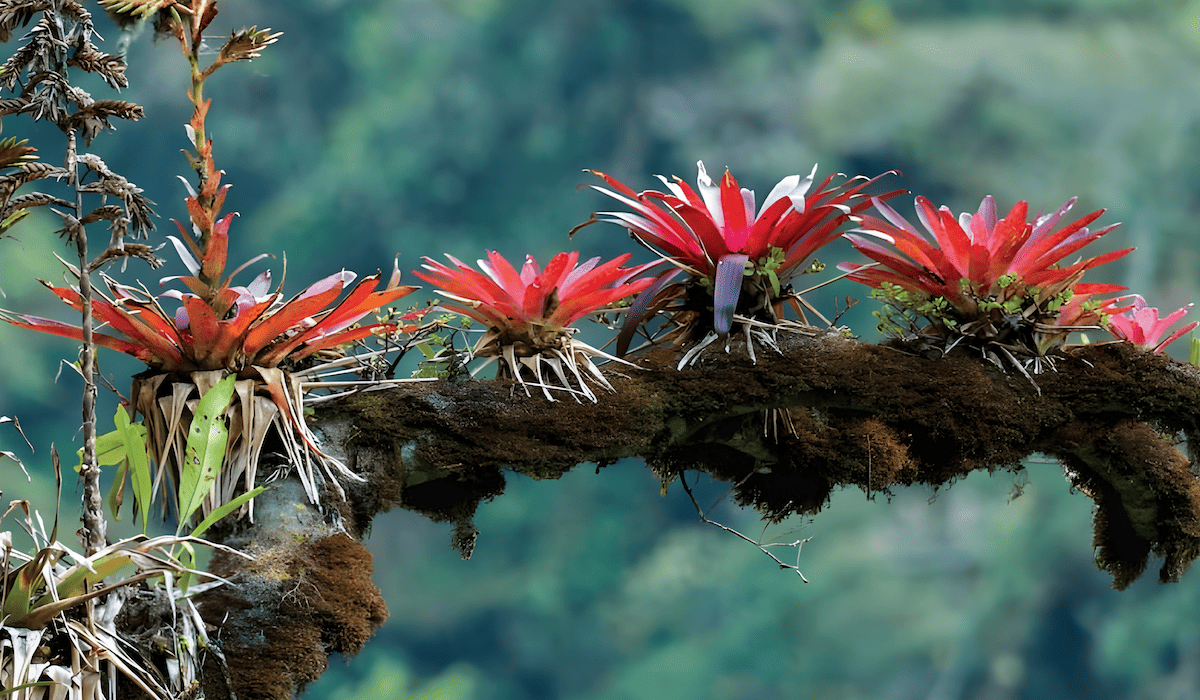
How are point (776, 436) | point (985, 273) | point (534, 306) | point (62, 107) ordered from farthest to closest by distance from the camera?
point (776, 436) < point (985, 273) < point (534, 306) < point (62, 107)

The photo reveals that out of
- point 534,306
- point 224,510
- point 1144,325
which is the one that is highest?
point 1144,325

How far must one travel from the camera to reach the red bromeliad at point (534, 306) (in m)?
2.97

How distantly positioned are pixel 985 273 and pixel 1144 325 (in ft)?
2.52

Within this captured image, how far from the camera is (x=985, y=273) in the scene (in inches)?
125

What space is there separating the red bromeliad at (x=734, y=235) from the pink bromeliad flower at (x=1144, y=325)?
998 mm

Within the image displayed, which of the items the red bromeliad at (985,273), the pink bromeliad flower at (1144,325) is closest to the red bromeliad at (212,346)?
the red bromeliad at (985,273)

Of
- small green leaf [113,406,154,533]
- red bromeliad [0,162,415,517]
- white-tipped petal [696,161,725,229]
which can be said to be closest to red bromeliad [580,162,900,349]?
white-tipped petal [696,161,725,229]

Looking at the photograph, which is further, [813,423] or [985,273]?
[813,423]

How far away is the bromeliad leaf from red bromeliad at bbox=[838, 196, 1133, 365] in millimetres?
2011

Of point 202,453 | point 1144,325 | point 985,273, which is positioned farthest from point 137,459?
point 1144,325

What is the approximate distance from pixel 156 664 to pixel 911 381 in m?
2.33

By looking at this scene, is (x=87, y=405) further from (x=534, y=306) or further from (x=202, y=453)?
(x=534, y=306)

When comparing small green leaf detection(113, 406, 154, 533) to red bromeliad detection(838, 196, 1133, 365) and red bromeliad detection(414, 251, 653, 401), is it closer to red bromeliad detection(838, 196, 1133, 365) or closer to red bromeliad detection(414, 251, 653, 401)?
red bromeliad detection(414, 251, 653, 401)

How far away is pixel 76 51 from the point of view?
7.97 ft
